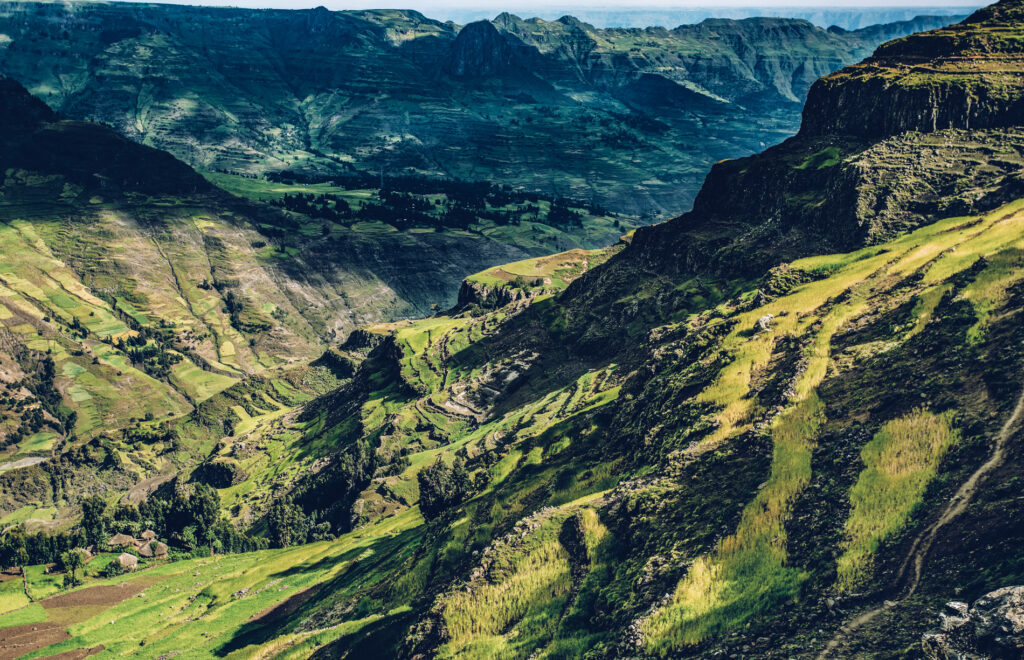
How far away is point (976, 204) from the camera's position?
294ft

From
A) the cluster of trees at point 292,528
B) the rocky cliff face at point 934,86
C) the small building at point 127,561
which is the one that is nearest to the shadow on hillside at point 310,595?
the small building at point 127,561

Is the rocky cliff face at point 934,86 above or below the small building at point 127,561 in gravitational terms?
above

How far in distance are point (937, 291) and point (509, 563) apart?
4188 centimetres

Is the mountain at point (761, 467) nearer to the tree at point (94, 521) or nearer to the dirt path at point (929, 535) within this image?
the dirt path at point (929, 535)

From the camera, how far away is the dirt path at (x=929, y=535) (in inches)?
1490

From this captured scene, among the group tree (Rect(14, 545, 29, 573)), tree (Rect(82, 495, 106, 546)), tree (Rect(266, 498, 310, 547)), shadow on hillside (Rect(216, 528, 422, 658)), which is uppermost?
shadow on hillside (Rect(216, 528, 422, 658))

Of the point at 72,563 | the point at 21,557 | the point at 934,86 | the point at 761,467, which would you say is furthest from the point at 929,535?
the point at 21,557

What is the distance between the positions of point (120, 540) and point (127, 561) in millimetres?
12511

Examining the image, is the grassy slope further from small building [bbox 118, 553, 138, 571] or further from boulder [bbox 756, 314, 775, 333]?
small building [bbox 118, 553, 138, 571]

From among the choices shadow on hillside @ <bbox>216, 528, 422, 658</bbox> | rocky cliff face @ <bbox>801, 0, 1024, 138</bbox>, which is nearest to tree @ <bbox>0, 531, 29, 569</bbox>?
shadow on hillside @ <bbox>216, 528, 422, 658</bbox>

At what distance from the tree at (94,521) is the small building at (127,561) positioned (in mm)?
8999

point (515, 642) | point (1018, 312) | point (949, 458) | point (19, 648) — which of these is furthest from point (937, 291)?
point (19, 648)

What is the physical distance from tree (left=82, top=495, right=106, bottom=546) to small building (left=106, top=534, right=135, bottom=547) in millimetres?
2258

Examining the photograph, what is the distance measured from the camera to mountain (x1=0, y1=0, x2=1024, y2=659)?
41.4m
